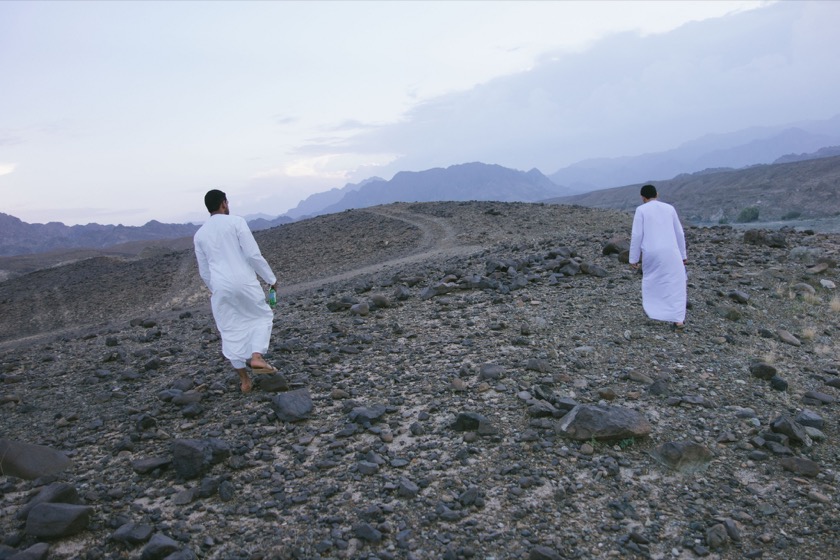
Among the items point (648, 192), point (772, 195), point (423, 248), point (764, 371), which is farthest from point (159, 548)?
point (772, 195)

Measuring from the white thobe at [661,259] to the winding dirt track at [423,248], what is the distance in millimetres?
7610

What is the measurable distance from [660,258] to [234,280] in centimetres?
535

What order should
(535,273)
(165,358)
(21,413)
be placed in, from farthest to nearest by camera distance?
1. (535,273)
2. (165,358)
3. (21,413)

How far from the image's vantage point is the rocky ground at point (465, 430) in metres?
3.33

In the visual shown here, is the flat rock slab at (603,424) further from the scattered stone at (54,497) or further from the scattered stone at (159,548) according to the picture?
the scattered stone at (54,497)

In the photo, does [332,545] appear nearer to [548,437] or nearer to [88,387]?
[548,437]

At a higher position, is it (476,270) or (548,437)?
(476,270)

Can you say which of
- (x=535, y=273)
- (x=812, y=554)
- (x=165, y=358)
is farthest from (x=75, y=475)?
(x=535, y=273)

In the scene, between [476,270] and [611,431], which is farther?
[476,270]

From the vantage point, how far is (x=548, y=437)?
13.9 ft

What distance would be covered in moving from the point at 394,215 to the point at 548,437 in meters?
22.1

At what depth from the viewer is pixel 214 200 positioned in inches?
222

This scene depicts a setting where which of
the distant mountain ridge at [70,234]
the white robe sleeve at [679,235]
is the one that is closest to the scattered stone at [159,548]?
the white robe sleeve at [679,235]

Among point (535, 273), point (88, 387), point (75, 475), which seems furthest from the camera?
point (535, 273)
